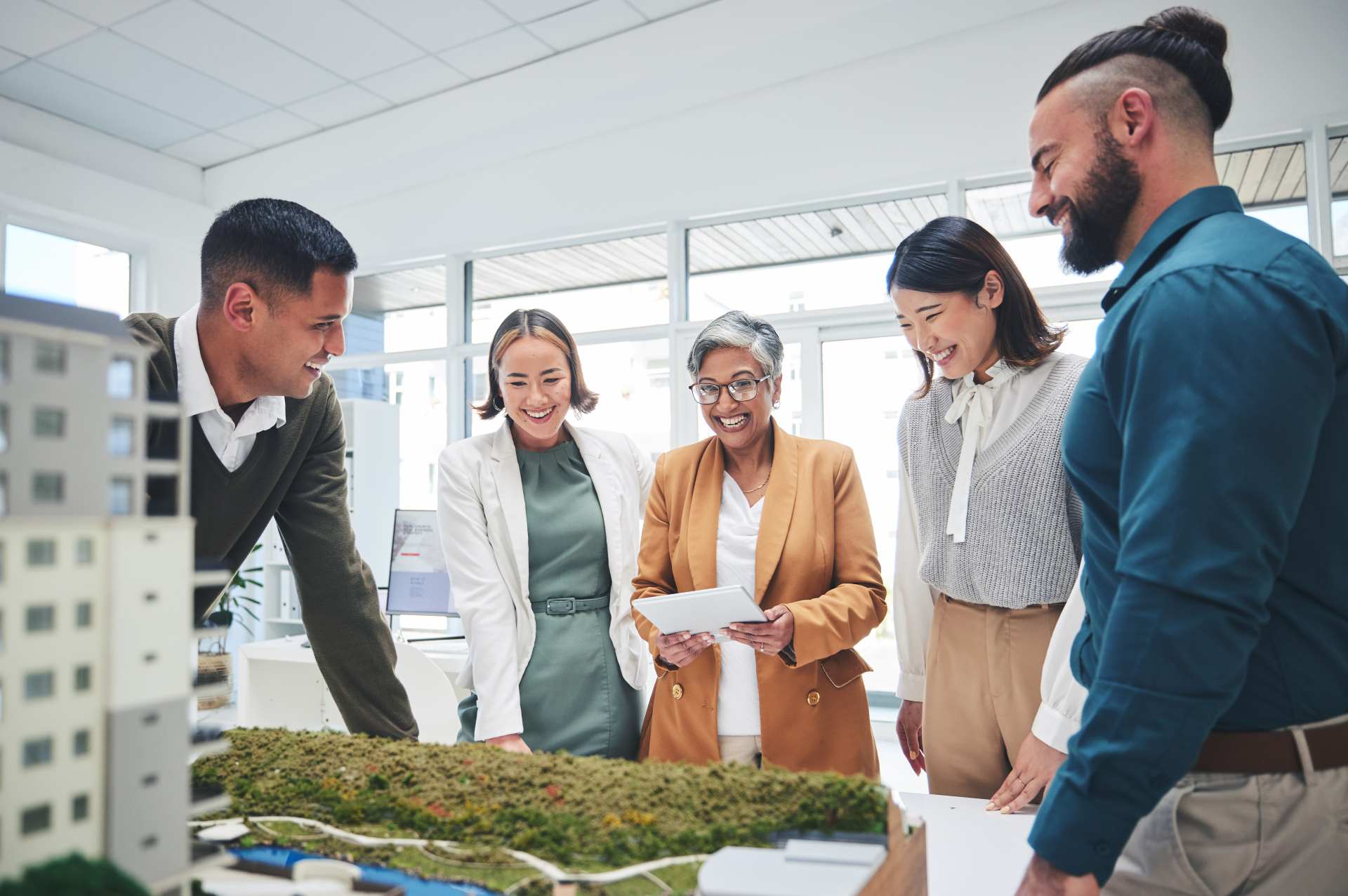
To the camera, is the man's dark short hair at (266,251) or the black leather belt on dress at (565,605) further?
the black leather belt on dress at (565,605)

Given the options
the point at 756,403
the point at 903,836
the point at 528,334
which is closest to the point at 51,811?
the point at 903,836

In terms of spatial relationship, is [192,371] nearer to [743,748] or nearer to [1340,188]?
[743,748]

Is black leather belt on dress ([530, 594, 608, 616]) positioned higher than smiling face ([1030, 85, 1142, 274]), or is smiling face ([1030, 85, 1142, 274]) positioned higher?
smiling face ([1030, 85, 1142, 274])

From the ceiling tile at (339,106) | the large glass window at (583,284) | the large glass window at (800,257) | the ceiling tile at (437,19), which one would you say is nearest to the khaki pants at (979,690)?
the large glass window at (800,257)

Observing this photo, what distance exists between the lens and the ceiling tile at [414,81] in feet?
16.0

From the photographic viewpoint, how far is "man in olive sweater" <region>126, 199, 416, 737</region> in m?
1.42

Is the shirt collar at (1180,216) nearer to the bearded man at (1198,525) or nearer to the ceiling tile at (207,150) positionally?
the bearded man at (1198,525)

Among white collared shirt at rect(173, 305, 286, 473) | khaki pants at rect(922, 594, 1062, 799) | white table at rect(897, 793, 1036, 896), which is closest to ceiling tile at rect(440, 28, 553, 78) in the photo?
white collared shirt at rect(173, 305, 286, 473)

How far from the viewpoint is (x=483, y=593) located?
1.91 m

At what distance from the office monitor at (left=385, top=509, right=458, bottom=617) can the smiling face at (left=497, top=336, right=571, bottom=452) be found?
71.3 inches

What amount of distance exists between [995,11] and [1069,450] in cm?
377

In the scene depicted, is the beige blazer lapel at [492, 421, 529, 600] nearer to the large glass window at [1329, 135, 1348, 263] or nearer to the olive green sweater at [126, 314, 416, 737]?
the olive green sweater at [126, 314, 416, 737]

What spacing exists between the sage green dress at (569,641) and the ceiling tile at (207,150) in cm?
498

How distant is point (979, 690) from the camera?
1.52m
